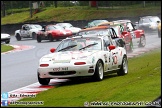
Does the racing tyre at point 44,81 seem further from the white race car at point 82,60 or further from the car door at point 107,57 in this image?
the car door at point 107,57

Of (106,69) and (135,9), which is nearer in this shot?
(106,69)

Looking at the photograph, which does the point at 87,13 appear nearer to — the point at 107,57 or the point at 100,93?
the point at 107,57

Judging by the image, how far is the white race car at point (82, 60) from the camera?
43.4 feet

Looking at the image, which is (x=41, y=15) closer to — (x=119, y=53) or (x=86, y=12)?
(x=86, y=12)

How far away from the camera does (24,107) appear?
9.04 metres

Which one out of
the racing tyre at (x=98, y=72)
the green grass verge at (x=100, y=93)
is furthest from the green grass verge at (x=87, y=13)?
the green grass verge at (x=100, y=93)

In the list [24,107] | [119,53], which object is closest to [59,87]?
[119,53]

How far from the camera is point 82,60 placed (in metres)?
13.3

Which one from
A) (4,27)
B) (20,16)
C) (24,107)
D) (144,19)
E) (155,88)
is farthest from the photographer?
(20,16)

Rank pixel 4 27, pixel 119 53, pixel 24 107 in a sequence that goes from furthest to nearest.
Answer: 1. pixel 4 27
2. pixel 119 53
3. pixel 24 107

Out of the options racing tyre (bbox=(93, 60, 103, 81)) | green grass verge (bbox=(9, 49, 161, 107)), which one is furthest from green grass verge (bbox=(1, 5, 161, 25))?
green grass verge (bbox=(9, 49, 161, 107))

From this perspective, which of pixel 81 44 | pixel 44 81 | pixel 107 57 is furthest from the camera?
pixel 81 44

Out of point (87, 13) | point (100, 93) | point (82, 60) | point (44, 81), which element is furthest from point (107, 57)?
point (87, 13)

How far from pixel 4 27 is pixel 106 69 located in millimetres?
43124
